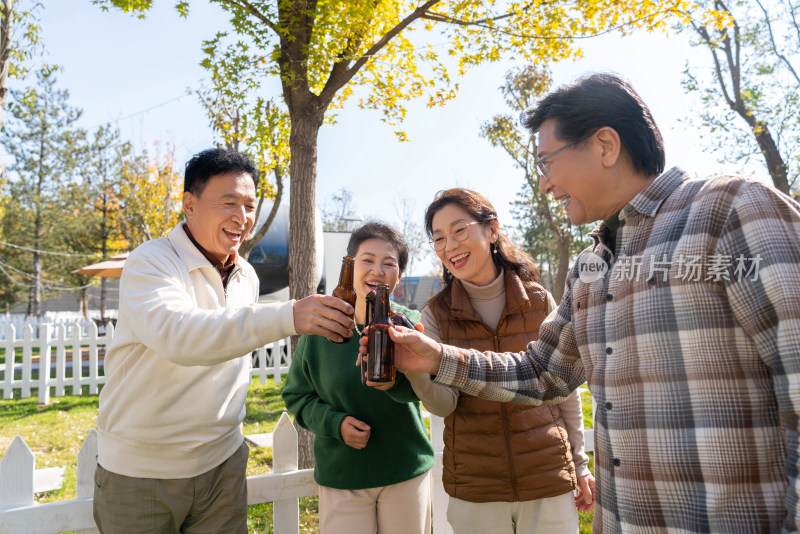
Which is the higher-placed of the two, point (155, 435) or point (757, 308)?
point (757, 308)

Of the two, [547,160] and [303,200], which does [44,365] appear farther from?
[547,160]

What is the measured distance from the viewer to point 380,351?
2.09m

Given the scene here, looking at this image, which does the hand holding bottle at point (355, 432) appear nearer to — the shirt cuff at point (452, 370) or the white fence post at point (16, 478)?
the shirt cuff at point (452, 370)

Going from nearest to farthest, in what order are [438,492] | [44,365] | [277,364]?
[438,492] → [44,365] → [277,364]

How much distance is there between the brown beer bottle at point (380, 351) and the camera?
2.06m

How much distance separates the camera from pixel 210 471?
7.65 ft

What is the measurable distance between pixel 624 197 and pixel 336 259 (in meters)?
16.5

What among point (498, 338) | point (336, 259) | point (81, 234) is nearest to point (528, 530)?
point (498, 338)

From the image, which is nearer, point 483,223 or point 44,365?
point 483,223

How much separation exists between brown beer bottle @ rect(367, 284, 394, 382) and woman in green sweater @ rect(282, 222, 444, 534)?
0.26m

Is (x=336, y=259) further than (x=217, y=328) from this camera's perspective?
Yes

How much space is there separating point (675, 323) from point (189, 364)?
1.65 metres

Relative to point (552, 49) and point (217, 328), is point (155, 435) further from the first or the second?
point (552, 49)

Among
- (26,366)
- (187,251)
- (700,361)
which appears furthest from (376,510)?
(26,366)
